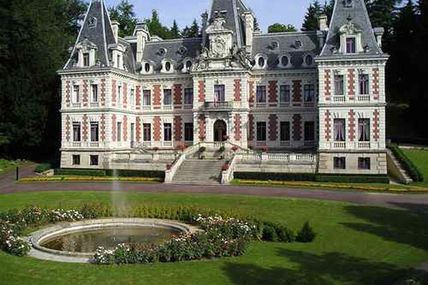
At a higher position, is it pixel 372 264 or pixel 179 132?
pixel 179 132

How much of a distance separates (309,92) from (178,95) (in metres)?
13.9

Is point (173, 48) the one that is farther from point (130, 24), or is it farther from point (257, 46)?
point (130, 24)

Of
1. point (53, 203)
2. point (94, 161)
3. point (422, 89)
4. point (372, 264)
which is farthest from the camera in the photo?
point (422, 89)

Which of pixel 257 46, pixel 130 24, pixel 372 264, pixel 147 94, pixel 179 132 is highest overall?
pixel 130 24

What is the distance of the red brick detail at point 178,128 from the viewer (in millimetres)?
54994

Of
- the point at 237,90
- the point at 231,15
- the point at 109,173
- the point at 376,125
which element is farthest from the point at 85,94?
the point at 376,125

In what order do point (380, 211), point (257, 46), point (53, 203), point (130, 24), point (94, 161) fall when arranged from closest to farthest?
1. point (380, 211)
2. point (53, 203)
3. point (94, 161)
4. point (257, 46)
5. point (130, 24)

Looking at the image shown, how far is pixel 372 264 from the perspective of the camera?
18.0 metres

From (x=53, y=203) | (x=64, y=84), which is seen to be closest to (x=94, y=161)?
(x=64, y=84)

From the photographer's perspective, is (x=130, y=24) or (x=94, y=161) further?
(x=130, y=24)

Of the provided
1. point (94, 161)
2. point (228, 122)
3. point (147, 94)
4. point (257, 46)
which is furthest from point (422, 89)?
point (94, 161)

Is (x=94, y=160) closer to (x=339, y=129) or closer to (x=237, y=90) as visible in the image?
(x=237, y=90)

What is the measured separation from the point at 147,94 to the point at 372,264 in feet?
137

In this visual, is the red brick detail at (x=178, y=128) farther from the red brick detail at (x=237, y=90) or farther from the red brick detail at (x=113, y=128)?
the red brick detail at (x=237, y=90)
